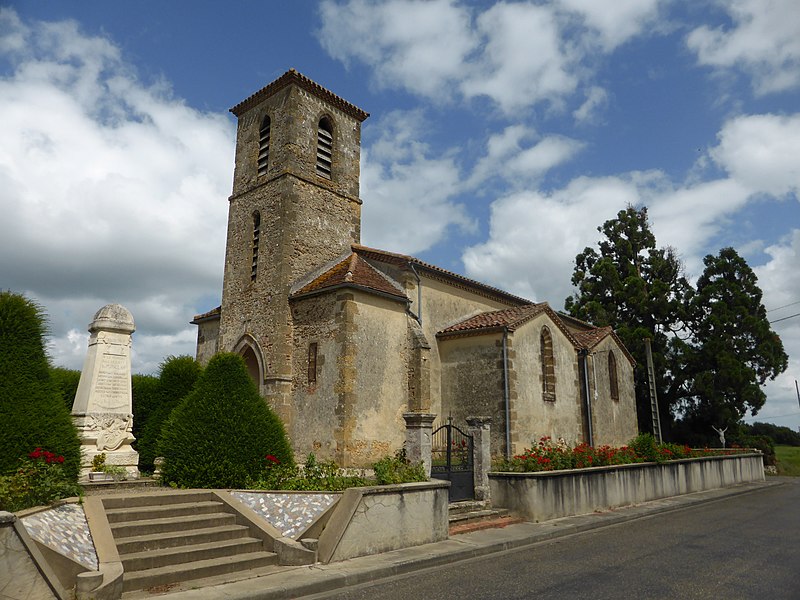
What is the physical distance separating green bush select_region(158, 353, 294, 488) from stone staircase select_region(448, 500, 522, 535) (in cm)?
348

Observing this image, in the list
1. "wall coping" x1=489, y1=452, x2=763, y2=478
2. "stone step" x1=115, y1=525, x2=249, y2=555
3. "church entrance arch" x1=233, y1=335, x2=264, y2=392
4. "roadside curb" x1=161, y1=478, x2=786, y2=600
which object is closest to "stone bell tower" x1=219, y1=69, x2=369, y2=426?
"church entrance arch" x1=233, y1=335, x2=264, y2=392

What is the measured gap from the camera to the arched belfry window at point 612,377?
24.0 metres

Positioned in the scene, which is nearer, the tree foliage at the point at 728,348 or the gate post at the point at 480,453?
the gate post at the point at 480,453

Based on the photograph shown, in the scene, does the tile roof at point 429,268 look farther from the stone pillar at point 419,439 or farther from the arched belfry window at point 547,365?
the stone pillar at point 419,439

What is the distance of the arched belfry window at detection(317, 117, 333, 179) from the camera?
20.4 m

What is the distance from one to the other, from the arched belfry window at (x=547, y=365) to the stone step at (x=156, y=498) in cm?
1306

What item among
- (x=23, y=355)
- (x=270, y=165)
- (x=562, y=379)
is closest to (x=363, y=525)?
(x=23, y=355)

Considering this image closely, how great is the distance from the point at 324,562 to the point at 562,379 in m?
14.0

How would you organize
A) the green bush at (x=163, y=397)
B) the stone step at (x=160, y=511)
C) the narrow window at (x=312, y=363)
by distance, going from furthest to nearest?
the narrow window at (x=312, y=363), the green bush at (x=163, y=397), the stone step at (x=160, y=511)

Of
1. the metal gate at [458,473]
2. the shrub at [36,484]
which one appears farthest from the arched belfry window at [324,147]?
the shrub at [36,484]

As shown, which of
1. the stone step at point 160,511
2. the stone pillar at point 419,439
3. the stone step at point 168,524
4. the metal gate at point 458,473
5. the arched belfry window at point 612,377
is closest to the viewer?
the stone step at point 168,524

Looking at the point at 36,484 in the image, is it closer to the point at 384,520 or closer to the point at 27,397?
the point at 27,397

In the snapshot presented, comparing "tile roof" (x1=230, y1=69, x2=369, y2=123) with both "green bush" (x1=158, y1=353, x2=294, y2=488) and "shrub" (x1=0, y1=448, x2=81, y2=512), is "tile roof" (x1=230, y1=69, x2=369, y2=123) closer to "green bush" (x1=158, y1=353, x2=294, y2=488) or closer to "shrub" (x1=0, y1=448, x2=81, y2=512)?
"green bush" (x1=158, y1=353, x2=294, y2=488)

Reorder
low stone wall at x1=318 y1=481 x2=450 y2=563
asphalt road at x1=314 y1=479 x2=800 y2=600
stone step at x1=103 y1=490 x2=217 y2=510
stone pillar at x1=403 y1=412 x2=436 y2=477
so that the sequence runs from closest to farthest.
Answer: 1. asphalt road at x1=314 y1=479 x2=800 y2=600
2. stone step at x1=103 y1=490 x2=217 y2=510
3. low stone wall at x1=318 y1=481 x2=450 y2=563
4. stone pillar at x1=403 y1=412 x2=436 y2=477
